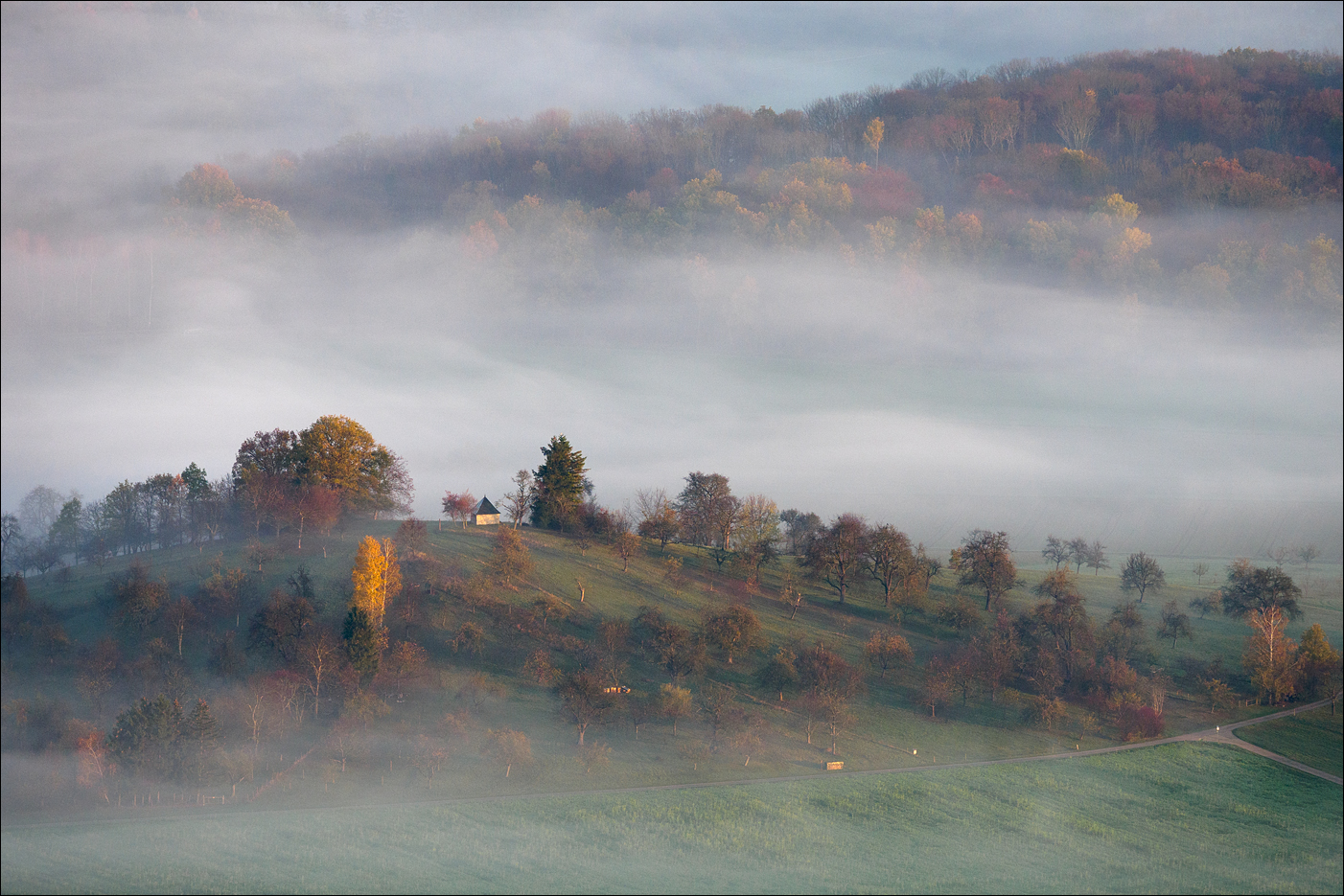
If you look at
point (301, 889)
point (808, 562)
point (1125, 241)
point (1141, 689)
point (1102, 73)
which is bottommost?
point (301, 889)

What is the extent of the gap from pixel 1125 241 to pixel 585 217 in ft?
333

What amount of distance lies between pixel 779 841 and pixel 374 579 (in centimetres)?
4731

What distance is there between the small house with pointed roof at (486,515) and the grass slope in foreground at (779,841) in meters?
48.7

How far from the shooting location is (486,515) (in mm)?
115125

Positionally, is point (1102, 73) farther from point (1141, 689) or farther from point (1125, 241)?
point (1141, 689)

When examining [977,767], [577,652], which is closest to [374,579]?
[577,652]

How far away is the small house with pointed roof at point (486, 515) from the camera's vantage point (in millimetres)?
114250

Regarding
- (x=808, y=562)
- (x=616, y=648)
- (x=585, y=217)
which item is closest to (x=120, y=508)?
(x=616, y=648)

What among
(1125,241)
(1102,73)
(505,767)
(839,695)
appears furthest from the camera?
(1102,73)

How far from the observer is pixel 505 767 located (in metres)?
73.6

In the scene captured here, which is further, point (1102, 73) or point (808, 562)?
point (1102, 73)

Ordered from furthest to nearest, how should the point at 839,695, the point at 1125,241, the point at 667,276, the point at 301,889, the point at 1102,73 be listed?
the point at 667,276, the point at 1102,73, the point at 1125,241, the point at 839,695, the point at 301,889

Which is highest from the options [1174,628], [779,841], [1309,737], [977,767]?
[1174,628]

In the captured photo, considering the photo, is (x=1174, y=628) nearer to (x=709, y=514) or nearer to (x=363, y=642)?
(x=709, y=514)
